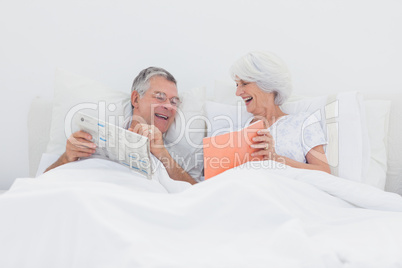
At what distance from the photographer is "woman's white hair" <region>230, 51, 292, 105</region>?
5.17 ft

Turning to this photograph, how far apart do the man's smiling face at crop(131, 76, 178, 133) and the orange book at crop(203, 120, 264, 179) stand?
16.7 inches

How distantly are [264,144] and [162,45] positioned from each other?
0.98m

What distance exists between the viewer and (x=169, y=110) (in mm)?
1686

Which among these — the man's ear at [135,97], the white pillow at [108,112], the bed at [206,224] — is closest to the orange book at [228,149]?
the bed at [206,224]

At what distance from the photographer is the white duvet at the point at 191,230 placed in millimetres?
665

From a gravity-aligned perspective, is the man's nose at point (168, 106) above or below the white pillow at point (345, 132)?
above

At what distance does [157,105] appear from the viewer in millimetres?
1663

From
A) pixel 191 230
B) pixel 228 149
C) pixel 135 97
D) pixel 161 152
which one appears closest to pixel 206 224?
pixel 191 230

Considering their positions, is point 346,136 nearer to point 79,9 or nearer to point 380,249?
point 380,249

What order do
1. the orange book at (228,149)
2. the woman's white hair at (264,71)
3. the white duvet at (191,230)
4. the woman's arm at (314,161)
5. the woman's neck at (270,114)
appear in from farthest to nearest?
the woman's neck at (270,114) < the woman's white hair at (264,71) < the woman's arm at (314,161) < the orange book at (228,149) < the white duvet at (191,230)

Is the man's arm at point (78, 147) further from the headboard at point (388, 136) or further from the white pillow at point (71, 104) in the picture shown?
the headboard at point (388, 136)

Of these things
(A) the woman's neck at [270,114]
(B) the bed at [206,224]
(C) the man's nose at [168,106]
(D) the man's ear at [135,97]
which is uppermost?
(D) the man's ear at [135,97]

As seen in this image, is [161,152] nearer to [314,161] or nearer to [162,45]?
[314,161]

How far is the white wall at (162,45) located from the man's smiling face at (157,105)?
0.34 m
